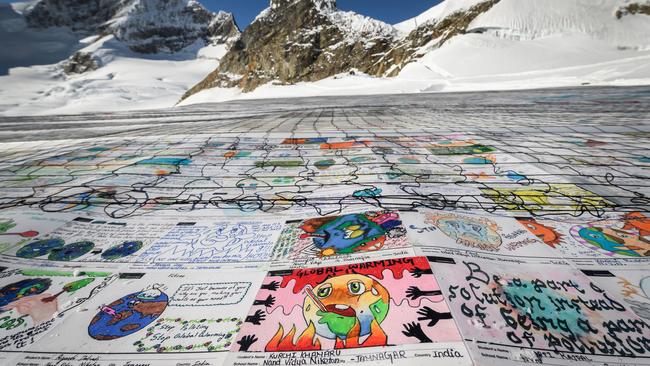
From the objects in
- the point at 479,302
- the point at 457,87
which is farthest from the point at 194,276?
the point at 457,87

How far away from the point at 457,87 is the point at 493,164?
13.2m

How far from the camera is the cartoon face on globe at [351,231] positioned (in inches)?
63.9

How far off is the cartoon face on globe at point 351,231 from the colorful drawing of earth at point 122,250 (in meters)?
0.95

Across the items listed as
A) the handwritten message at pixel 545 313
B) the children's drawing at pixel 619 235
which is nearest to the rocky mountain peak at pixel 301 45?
the children's drawing at pixel 619 235

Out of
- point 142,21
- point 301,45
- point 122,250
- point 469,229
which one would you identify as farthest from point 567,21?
point 142,21

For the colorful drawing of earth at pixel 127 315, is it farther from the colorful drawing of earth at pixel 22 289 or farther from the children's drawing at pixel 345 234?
the children's drawing at pixel 345 234

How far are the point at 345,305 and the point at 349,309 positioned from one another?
0.09 feet

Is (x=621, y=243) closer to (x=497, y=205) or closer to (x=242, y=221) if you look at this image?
(x=497, y=205)

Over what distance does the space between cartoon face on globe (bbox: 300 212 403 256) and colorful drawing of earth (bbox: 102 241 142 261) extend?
95cm

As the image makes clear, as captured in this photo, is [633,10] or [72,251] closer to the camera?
[72,251]

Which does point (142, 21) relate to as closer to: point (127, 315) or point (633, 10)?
point (633, 10)

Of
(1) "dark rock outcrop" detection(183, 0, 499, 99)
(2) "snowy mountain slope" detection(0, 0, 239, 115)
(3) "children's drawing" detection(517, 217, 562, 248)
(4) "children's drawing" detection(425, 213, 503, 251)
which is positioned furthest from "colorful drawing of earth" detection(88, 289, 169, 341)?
(2) "snowy mountain slope" detection(0, 0, 239, 115)

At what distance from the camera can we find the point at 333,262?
152 cm

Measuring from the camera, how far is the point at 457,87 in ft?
46.8
